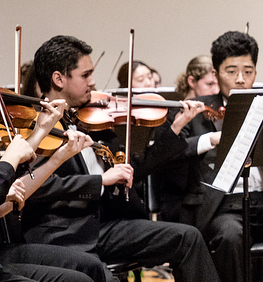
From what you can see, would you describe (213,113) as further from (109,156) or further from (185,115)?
(109,156)

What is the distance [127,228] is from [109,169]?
10.8 inches

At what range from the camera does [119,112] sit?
6.20ft

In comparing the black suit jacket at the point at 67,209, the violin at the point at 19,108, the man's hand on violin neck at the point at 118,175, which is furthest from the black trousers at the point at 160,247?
the violin at the point at 19,108

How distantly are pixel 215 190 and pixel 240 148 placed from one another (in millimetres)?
520

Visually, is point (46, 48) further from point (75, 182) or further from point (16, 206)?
point (16, 206)

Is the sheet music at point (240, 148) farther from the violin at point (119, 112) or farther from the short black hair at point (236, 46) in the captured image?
the short black hair at point (236, 46)

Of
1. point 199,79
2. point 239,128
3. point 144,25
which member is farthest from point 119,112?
point 144,25

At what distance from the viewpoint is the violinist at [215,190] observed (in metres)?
1.73

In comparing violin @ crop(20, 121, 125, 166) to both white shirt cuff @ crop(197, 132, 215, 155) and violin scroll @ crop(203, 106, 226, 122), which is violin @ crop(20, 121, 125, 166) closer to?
white shirt cuff @ crop(197, 132, 215, 155)

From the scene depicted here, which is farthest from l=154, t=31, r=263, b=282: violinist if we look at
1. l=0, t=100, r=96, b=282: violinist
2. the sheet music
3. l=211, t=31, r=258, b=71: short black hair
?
l=0, t=100, r=96, b=282: violinist

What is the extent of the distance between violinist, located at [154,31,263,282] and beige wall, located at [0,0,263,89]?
104 centimetres

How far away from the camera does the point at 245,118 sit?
4.77ft

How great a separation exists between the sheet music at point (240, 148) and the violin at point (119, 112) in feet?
1.84

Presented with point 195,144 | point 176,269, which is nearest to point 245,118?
point 195,144
